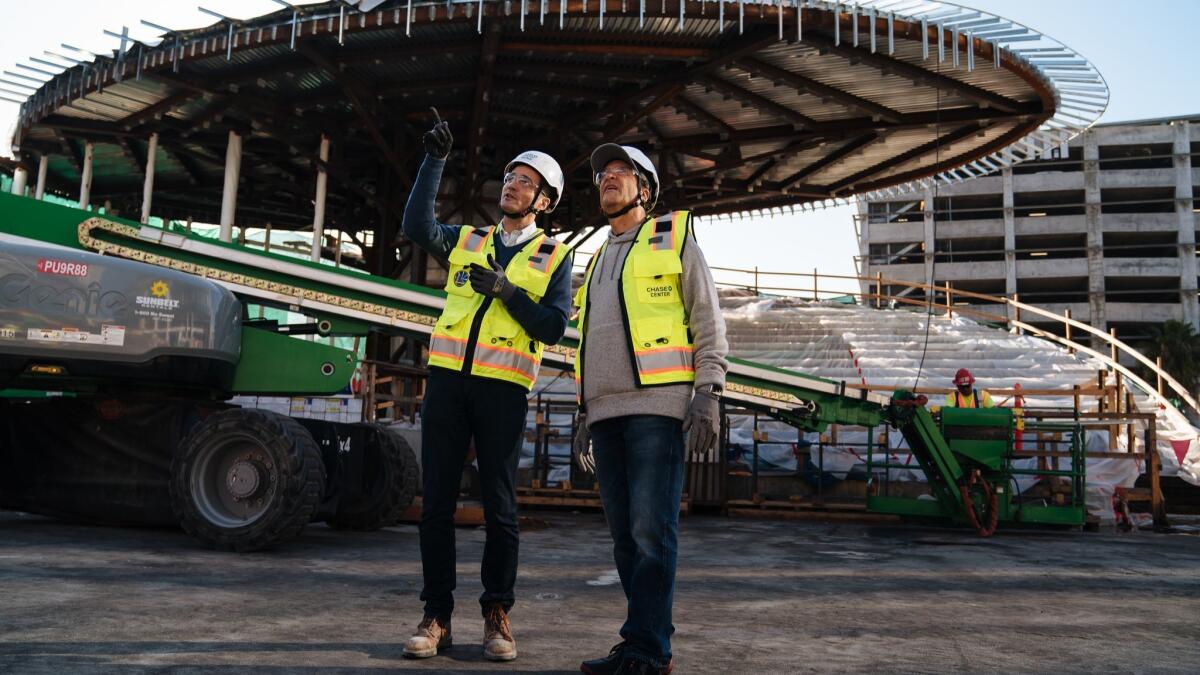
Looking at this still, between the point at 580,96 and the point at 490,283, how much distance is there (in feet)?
52.7

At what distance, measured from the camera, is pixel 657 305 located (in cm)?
368

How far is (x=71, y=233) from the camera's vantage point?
7.44 m

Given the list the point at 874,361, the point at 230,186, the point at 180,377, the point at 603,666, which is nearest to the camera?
the point at 603,666

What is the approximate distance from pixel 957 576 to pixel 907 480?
839 centimetres

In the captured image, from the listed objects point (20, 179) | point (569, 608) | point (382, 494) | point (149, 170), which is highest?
point (20, 179)

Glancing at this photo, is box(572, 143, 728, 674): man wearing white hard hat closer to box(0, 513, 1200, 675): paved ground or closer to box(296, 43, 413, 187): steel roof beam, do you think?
box(0, 513, 1200, 675): paved ground

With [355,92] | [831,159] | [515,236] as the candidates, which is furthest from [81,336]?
[831,159]

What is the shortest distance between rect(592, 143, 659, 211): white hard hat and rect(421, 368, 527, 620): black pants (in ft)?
3.28

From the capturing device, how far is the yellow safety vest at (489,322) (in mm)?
3941

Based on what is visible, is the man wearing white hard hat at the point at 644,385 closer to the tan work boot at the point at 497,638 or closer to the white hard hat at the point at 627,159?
the white hard hat at the point at 627,159

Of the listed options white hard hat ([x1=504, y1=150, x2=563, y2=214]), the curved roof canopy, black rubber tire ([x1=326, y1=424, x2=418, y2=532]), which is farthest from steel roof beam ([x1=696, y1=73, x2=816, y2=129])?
white hard hat ([x1=504, y1=150, x2=563, y2=214])

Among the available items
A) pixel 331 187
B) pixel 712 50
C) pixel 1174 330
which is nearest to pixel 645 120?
pixel 712 50

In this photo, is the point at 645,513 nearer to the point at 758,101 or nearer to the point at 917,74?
the point at 917,74

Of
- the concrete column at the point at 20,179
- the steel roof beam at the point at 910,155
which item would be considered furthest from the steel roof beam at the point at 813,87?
the concrete column at the point at 20,179
